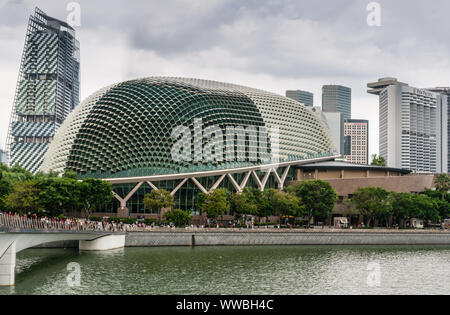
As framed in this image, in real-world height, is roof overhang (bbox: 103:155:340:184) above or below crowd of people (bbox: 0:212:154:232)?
above

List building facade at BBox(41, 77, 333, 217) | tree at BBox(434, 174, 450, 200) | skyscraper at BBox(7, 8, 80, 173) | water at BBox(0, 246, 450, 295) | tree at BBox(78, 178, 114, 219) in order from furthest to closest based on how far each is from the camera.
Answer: skyscraper at BBox(7, 8, 80, 173) < tree at BBox(434, 174, 450, 200) < building facade at BBox(41, 77, 333, 217) < tree at BBox(78, 178, 114, 219) < water at BBox(0, 246, 450, 295)

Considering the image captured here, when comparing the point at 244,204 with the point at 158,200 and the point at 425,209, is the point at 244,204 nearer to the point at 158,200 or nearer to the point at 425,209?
the point at 158,200

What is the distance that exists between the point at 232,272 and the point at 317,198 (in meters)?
44.5

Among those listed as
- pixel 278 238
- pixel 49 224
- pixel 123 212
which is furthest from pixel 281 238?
pixel 123 212

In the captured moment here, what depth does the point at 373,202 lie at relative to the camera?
83.0 meters


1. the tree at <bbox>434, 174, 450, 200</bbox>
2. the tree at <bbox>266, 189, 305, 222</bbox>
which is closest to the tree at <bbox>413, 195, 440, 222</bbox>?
the tree at <bbox>434, 174, 450, 200</bbox>

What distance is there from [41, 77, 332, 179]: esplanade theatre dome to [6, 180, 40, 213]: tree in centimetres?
2350

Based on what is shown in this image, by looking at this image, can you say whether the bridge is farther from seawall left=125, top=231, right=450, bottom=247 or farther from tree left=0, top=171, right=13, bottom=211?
tree left=0, top=171, right=13, bottom=211

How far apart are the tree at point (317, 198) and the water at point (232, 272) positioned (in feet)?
75.6

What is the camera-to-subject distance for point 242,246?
215 ft

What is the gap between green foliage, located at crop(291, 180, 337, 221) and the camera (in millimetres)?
83688

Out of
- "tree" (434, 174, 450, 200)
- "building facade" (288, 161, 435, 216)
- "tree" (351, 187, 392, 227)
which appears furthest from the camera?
"building facade" (288, 161, 435, 216)

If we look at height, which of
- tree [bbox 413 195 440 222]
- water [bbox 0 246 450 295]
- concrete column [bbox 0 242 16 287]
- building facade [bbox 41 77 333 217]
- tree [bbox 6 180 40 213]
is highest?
building facade [bbox 41 77 333 217]

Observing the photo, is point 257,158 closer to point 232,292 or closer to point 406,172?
point 406,172
